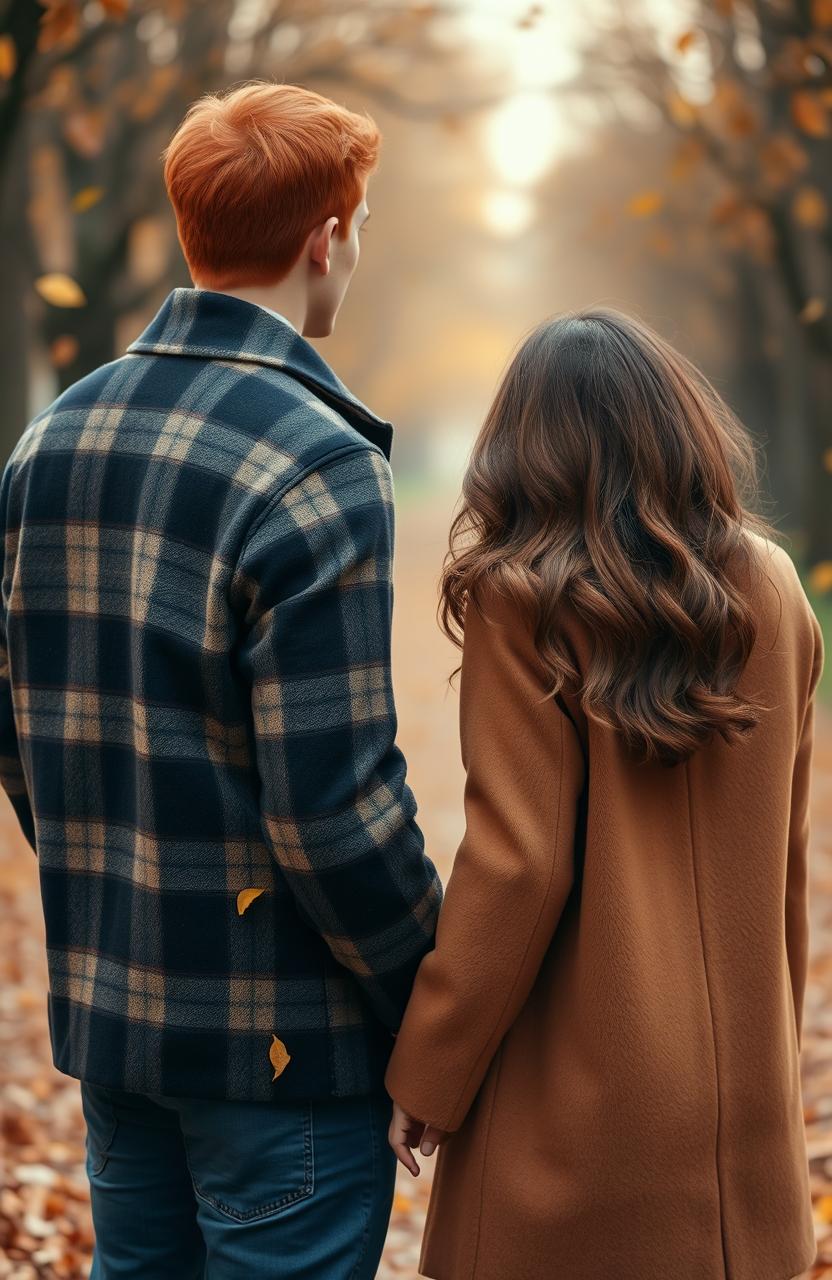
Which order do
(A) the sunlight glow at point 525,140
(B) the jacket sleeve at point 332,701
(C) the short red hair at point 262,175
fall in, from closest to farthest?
(B) the jacket sleeve at point 332,701
(C) the short red hair at point 262,175
(A) the sunlight glow at point 525,140

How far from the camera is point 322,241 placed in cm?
199

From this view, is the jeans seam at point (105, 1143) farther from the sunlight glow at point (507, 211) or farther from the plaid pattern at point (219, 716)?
the sunlight glow at point (507, 211)

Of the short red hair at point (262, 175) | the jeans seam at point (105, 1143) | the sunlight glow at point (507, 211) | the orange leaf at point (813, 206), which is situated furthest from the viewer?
the sunlight glow at point (507, 211)

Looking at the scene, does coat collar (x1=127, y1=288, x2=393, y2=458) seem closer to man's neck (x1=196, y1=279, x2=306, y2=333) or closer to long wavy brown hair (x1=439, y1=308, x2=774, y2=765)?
man's neck (x1=196, y1=279, x2=306, y2=333)

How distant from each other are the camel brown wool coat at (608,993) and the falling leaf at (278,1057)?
0.65 feet

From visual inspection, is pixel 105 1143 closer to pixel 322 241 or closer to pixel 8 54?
pixel 322 241

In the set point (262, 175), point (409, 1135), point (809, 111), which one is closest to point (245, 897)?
point (409, 1135)

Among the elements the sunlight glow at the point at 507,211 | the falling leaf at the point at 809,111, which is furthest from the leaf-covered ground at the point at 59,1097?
the sunlight glow at the point at 507,211

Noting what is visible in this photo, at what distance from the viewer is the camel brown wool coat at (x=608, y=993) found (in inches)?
77.1

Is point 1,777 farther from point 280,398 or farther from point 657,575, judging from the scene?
point 657,575

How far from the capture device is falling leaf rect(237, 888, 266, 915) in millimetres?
1901

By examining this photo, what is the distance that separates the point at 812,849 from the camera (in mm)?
7559

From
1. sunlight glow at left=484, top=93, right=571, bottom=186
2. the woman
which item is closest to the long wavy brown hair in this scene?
the woman

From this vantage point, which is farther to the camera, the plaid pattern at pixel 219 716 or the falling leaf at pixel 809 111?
the falling leaf at pixel 809 111
